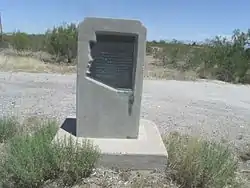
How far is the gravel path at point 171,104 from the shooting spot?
8852 mm

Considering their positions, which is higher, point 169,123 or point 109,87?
point 109,87

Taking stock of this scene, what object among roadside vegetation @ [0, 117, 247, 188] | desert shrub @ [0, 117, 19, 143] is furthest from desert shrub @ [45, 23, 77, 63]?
roadside vegetation @ [0, 117, 247, 188]

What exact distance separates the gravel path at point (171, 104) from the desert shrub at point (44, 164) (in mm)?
4062

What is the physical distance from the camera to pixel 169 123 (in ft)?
29.3

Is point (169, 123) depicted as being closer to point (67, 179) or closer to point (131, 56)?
point (131, 56)

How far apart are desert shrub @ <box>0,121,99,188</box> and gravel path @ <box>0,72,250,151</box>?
13.3ft

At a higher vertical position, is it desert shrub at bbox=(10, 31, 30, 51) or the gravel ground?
desert shrub at bbox=(10, 31, 30, 51)

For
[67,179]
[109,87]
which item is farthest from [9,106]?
[67,179]

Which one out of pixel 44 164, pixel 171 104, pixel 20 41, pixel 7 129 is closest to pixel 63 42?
pixel 20 41

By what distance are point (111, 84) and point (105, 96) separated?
202 millimetres

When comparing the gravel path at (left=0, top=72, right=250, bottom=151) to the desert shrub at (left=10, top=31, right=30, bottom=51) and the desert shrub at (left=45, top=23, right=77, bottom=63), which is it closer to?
the desert shrub at (left=45, top=23, right=77, bottom=63)

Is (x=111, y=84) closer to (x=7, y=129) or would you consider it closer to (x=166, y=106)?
(x=7, y=129)

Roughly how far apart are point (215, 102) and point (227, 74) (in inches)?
380

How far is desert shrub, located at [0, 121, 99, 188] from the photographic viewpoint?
4039 millimetres
